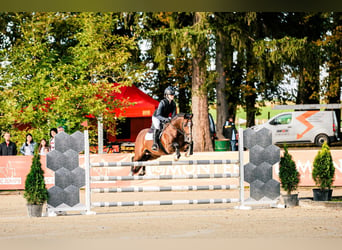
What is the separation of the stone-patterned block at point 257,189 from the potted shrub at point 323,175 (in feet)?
4.51

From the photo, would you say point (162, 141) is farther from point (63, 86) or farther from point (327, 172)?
point (63, 86)

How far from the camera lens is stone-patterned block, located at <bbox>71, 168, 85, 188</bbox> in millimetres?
10477

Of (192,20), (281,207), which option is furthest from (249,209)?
(192,20)

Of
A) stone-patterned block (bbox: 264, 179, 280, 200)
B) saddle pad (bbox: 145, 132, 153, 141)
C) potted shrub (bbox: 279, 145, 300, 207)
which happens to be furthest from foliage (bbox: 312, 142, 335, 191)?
saddle pad (bbox: 145, 132, 153, 141)

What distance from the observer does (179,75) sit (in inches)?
1375

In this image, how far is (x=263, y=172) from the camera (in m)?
11.0

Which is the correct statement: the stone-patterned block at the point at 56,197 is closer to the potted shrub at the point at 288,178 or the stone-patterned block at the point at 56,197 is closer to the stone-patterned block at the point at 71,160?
the stone-patterned block at the point at 71,160

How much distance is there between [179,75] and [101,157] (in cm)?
1916

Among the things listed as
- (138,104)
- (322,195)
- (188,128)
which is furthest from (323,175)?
(138,104)

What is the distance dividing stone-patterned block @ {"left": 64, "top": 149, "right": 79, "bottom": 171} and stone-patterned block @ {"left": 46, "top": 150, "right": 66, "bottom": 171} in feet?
0.18

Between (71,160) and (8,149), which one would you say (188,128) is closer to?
(71,160)

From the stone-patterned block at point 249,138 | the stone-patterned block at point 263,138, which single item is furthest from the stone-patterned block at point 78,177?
the stone-patterned block at point 263,138

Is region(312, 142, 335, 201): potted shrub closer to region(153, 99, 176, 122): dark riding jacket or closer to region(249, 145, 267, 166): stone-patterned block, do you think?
region(249, 145, 267, 166): stone-patterned block

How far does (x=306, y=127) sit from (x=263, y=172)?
63.0 ft
